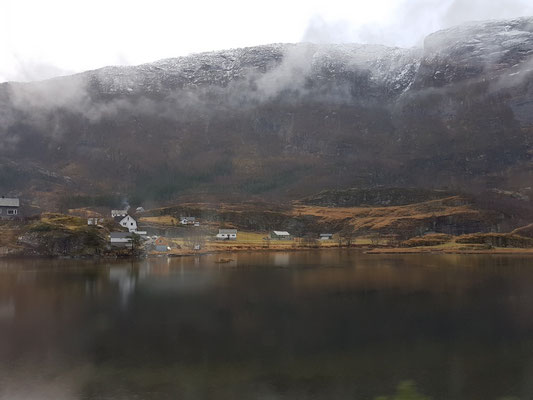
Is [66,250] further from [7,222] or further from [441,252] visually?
[441,252]

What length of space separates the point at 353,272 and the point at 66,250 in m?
45.5

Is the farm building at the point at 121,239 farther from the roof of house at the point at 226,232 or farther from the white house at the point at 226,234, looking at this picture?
the roof of house at the point at 226,232

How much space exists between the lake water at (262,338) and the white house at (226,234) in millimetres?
65207

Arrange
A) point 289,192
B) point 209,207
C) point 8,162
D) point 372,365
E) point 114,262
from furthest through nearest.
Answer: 1. point 289,192
2. point 8,162
3. point 209,207
4. point 114,262
5. point 372,365

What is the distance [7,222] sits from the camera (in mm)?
74250

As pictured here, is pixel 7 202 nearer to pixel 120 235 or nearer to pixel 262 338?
pixel 120 235

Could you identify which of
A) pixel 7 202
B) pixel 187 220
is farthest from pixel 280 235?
pixel 7 202

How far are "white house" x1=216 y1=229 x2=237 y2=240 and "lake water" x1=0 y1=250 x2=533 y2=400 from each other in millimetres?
65207

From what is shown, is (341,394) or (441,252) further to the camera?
(441,252)

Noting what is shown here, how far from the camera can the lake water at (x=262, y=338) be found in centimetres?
1783

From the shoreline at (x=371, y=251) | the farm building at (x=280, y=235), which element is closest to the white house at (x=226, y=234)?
the farm building at (x=280, y=235)

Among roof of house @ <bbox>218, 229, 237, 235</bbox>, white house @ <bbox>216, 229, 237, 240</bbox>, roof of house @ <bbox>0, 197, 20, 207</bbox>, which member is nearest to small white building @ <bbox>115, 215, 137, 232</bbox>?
roof of house @ <bbox>0, 197, 20, 207</bbox>

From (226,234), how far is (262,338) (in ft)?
290

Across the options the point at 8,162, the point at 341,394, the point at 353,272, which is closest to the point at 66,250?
the point at 353,272
